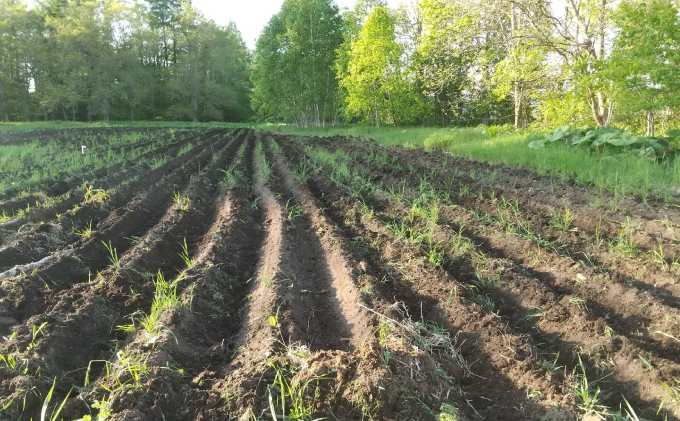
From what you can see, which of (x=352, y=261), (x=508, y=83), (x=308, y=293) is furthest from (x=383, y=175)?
(x=508, y=83)

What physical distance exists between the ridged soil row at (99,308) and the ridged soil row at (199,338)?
0.26 m

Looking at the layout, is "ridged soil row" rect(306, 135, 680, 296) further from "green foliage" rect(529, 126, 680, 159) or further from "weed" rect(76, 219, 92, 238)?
"weed" rect(76, 219, 92, 238)

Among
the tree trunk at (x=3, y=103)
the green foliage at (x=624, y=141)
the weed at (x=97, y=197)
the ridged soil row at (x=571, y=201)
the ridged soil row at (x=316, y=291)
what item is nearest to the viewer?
the ridged soil row at (x=316, y=291)

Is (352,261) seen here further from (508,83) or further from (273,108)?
(273,108)

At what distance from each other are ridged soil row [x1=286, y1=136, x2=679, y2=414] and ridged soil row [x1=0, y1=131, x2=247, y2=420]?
2958 millimetres

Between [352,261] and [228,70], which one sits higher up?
[228,70]

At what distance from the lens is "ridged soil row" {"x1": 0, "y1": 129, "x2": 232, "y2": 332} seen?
349 cm

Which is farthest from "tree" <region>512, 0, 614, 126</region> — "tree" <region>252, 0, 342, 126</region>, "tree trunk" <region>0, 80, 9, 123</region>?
"tree trunk" <region>0, 80, 9, 123</region>

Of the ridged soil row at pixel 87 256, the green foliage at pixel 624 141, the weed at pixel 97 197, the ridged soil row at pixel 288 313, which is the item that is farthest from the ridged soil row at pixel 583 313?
the green foliage at pixel 624 141

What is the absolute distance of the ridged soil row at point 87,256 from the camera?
3.49 m

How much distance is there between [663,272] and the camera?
351 cm

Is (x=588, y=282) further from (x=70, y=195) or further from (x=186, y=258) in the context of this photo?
(x=70, y=195)

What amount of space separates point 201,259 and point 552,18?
12.7m

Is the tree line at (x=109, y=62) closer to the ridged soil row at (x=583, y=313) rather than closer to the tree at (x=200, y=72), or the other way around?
the tree at (x=200, y=72)
